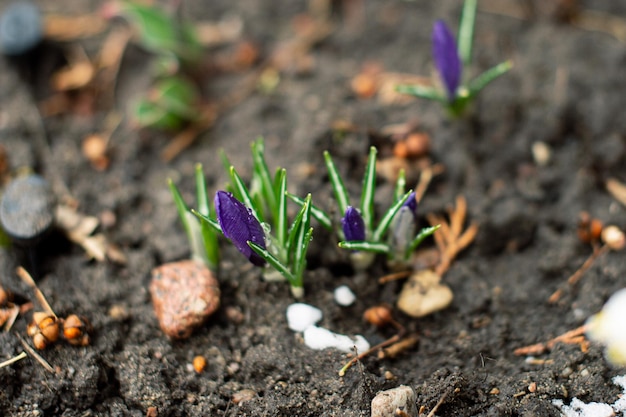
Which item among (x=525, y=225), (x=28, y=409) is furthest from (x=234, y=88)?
(x=28, y=409)

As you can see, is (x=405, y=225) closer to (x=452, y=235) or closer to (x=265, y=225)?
(x=452, y=235)

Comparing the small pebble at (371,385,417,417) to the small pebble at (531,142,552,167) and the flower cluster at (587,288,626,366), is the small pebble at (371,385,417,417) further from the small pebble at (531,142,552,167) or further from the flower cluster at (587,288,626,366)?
the small pebble at (531,142,552,167)

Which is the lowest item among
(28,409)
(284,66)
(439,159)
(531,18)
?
(28,409)

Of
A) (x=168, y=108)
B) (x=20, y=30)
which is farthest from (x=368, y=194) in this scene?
(x=20, y=30)

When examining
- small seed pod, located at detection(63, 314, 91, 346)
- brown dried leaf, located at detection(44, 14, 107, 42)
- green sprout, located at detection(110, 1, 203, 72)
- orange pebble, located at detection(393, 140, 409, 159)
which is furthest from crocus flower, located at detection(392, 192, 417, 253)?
brown dried leaf, located at detection(44, 14, 107, 42)

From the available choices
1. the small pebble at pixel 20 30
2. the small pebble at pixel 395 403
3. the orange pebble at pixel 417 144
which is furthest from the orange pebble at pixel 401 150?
the small pebble at pixel 20 30

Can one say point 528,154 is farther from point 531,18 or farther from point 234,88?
point 234,88

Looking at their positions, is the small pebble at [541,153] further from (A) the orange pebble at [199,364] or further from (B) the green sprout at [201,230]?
(A) the orange pebble at [199,364]
